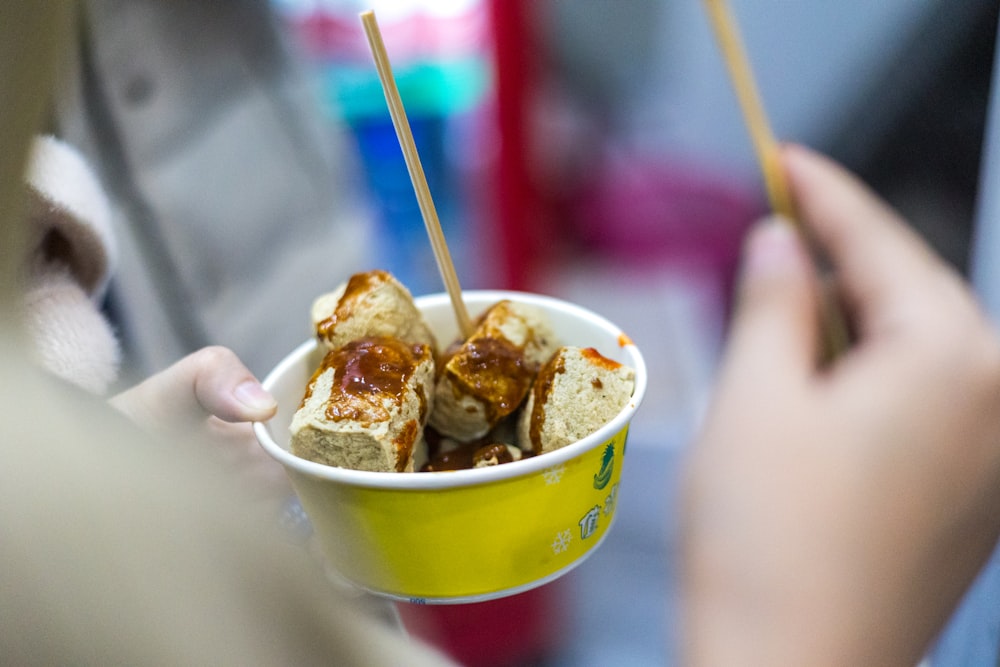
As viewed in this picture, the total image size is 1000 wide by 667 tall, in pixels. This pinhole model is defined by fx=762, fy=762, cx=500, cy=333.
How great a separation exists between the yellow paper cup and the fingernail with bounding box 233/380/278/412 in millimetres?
15

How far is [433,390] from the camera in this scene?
46cm

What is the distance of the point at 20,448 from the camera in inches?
6.3

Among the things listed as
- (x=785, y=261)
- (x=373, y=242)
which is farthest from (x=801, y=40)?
(x=373, y=242)

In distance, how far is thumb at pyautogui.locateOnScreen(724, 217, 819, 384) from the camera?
553mm

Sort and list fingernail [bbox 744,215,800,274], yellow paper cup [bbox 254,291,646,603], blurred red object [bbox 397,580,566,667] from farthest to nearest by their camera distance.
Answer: blurred red object [bbox 397,580,566,667]
fingernail [bbox 744,215,800,274]
yellow paper cup [bbox 254,291,646,603]

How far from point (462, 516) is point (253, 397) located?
132 mm

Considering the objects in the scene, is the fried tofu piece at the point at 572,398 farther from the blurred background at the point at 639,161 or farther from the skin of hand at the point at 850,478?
the blurred background at the point at 639,161

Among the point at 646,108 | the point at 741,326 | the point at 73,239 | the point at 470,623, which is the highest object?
the point at 73,239

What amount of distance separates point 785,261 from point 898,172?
268mm

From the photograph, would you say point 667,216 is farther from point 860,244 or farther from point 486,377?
point 486,377

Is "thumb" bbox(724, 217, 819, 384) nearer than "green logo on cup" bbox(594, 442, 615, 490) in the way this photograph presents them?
No

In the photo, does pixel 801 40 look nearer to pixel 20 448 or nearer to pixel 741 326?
pixel 741 326

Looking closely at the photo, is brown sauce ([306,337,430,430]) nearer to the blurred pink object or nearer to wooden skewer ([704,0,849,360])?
wooden skewer ([704,0,849,360])

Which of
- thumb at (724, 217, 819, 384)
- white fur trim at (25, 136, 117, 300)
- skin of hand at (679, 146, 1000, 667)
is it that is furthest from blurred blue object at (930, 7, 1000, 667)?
white fur trim at (25, 136, 117, 300)
